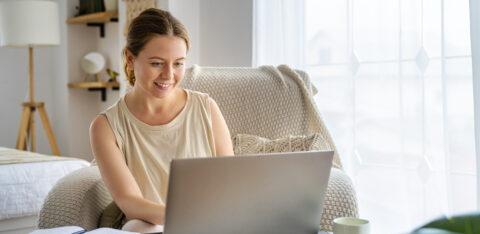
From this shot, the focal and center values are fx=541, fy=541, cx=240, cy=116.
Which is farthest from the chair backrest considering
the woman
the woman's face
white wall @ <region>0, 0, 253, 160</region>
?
white wall @ <region>0, 0, 253, 160</region>

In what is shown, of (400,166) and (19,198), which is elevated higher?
(400,166)

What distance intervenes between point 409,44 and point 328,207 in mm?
1054

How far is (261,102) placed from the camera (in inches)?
77.0

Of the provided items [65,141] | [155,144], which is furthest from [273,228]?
[65,141]

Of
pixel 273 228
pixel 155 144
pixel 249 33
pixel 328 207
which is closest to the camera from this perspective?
pixel 273 228

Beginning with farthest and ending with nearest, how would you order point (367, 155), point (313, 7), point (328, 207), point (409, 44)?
point (313, 7), point (367, 155), point (409, 44), point (328, 207)

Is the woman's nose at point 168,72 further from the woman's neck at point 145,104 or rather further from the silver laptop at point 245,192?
the silver laptop at point 245,192

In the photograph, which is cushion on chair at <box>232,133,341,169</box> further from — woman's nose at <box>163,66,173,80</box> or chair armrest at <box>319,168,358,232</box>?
woman's nose at <box>163,66,173,80</box>

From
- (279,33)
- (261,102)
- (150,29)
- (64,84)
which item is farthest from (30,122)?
(150,29)

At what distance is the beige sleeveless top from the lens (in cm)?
155

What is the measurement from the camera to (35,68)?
480 centimetres

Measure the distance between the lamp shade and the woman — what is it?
257cm

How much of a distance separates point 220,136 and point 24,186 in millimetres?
1265

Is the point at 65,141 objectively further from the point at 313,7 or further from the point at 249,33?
the point at 313,7
